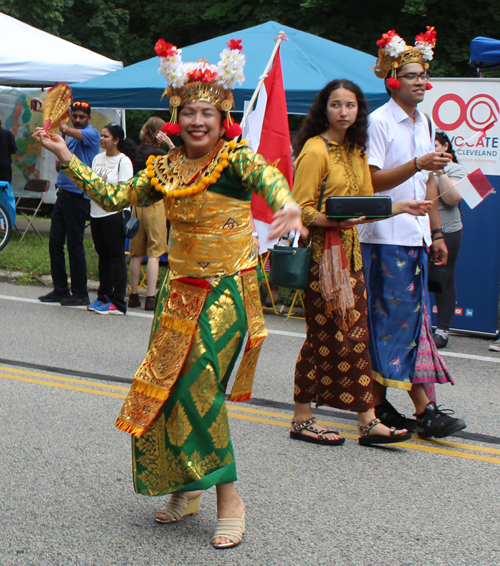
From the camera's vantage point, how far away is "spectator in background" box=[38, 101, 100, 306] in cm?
832

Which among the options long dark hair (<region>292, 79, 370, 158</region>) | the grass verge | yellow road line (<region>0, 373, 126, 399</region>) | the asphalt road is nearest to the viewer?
the asphalt road

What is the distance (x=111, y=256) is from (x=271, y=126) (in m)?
2.37

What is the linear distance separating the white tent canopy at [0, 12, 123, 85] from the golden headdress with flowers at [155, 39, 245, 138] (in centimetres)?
1005

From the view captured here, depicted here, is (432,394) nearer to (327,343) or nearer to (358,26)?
(327,343)

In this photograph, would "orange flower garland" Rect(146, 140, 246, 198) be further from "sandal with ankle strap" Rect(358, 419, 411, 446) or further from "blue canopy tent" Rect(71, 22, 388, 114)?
"blue canopy tent" Rect(71, 22, 388, 114)

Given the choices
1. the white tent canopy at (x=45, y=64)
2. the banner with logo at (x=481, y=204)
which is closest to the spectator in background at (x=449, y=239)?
the banner with logo at (x=481, y=204)

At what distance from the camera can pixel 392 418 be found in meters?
4.60

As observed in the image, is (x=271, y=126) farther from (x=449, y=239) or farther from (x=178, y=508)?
(x=178, y=508)

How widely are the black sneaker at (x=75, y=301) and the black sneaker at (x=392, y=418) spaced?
4674 millimetres

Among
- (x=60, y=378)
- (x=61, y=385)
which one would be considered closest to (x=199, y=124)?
(x=61, y=385)

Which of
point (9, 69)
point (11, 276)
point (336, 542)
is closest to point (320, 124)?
point (336, 542)

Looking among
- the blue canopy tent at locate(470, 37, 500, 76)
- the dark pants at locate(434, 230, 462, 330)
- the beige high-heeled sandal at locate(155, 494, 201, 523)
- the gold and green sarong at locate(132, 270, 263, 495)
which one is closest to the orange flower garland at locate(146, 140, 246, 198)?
the gold and green sarong at locate(132, 270, 263, 495)

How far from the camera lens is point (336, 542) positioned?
314 centimetres

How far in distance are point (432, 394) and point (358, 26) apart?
15.5 m
